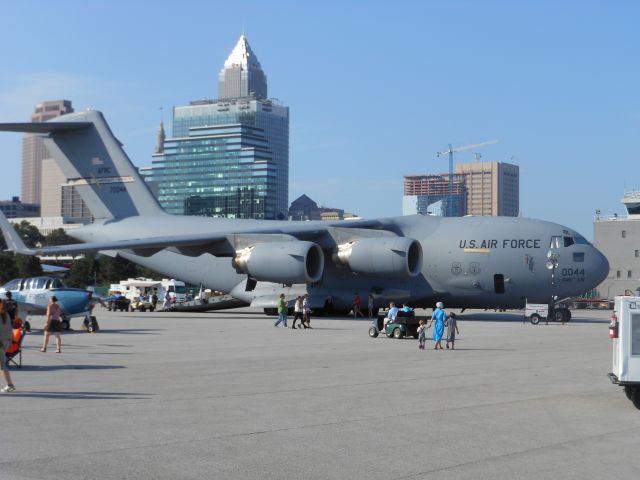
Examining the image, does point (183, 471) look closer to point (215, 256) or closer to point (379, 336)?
point (379, 336)

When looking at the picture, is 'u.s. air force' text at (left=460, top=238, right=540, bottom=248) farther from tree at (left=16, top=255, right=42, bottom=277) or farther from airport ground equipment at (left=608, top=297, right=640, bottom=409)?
tree at (left=16, top=255, right=42, bottom=277)

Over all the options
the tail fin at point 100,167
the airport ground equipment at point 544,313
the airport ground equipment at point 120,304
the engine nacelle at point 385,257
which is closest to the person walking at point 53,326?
the engine nacelle at point 385,257

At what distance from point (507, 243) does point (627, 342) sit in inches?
1103

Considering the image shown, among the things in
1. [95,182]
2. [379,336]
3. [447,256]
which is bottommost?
[379,336]

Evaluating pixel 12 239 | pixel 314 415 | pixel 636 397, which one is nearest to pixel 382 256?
pixel 12 239

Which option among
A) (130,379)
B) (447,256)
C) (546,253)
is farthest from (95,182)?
(130,379)

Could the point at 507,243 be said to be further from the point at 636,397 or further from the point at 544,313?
the point at 636,397

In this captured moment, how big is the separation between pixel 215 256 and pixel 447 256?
10.6m

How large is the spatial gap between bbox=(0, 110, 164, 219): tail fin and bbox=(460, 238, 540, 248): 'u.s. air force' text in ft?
55.1

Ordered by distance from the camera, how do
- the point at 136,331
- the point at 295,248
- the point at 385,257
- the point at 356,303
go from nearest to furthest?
the point at 136,331 → the point at 385,257 → the point at 295,248 → the point at 356,303

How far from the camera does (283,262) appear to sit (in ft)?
135

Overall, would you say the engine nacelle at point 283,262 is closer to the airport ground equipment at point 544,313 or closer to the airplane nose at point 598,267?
the airport ground equipment at point 544,313

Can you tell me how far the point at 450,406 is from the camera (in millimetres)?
14422

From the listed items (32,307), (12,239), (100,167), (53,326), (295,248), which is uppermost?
(100,167)
